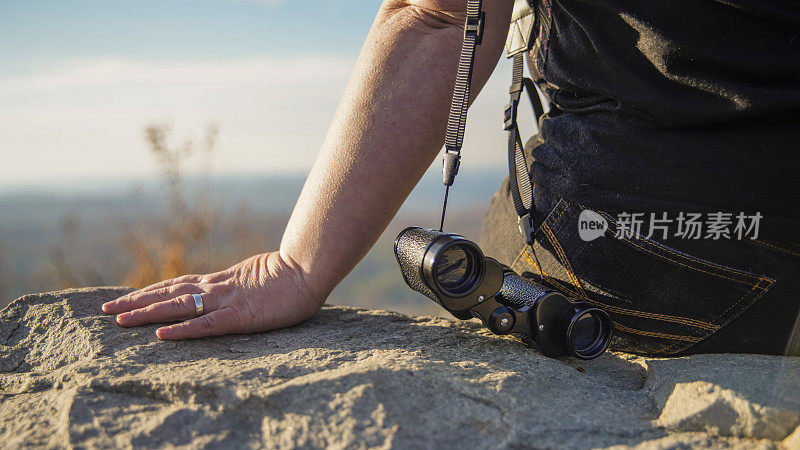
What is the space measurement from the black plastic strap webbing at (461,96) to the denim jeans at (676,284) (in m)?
0.30

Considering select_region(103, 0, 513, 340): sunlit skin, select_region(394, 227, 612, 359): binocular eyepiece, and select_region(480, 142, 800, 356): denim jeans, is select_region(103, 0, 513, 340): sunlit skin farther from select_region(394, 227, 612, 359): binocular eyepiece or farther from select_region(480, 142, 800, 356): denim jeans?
select_region(480, 142, 800, 356): denim jeans

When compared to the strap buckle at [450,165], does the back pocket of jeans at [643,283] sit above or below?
below

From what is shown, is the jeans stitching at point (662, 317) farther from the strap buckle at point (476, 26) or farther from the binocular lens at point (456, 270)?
the strap buckle at point (476, 26)

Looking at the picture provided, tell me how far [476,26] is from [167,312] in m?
1.19

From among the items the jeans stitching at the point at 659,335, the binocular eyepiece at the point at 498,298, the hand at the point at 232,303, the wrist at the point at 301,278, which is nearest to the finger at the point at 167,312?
the hand at the point at 232,303

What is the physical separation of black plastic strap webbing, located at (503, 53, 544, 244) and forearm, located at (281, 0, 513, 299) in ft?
0.41

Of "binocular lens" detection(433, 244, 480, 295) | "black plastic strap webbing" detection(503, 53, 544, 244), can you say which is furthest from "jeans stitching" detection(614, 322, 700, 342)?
"binocular lens" detection(433, 244, 480, 295)

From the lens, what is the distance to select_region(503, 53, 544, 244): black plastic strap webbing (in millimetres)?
1650

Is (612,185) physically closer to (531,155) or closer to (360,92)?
(531,155)

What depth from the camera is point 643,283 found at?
1510mm

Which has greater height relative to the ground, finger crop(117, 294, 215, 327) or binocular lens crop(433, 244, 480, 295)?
binocular lens crop(433, 244, 480, 295)

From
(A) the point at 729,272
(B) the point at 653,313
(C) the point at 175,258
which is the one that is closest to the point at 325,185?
(B) the point at 653,313

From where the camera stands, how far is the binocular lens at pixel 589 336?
4.81 feet

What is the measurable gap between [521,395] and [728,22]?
101 centimetres
